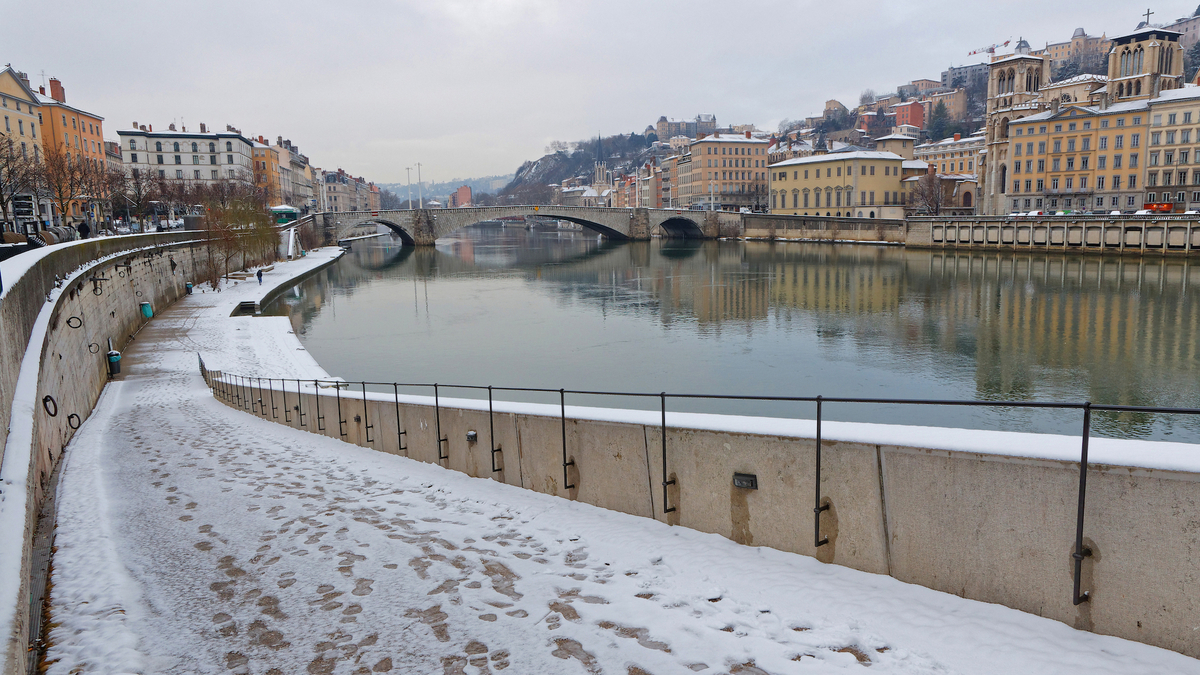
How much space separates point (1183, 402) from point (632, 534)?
57.2 ft

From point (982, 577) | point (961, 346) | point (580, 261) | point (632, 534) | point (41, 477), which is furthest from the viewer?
point (580, 261)

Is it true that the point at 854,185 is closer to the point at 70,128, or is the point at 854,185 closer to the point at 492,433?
the point at 70,128

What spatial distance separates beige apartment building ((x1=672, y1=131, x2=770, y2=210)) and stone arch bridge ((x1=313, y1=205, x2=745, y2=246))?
16.6 metres

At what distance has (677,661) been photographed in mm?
4129

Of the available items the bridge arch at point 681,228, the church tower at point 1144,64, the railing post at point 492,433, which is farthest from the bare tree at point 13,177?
the church tower at point 1144,64

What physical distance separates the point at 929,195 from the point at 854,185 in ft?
26.8

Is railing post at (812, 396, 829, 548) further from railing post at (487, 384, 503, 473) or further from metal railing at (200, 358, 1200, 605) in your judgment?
railing post at (487, 384, 503, 473)

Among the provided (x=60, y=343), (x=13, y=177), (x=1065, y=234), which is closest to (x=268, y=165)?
(x=13, y=177)

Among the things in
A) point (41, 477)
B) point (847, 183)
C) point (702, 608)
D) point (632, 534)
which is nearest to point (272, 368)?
point (41, 477)

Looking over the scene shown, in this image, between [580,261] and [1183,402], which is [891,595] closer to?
[1183,402]

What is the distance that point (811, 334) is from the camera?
2811 cm

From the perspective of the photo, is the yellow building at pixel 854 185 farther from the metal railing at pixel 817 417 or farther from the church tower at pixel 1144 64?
the metal railing at pixel 817 417

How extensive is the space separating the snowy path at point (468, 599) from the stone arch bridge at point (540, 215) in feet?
258

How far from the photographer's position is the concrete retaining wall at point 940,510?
398 centimetres
